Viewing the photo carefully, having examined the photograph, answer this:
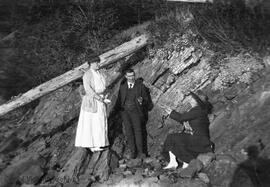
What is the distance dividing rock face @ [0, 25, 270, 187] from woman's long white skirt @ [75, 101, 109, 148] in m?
0.36

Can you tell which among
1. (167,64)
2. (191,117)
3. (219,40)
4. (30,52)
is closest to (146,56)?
(167,64)

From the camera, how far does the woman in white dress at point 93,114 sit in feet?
29.8

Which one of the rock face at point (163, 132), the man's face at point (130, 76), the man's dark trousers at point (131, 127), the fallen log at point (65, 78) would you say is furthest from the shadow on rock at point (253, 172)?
the fallen log at point (65, 78)

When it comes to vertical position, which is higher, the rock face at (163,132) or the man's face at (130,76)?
the man's face at (130,76)

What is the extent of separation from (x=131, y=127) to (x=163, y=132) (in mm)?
1253

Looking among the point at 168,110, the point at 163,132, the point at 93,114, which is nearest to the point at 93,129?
the point at 93,114

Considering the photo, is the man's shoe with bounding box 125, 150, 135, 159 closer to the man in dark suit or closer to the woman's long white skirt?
the man in dark suit

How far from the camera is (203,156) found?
8336 millimetres

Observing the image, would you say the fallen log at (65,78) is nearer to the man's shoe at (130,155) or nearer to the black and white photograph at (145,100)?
the black and white photograph at (145,100)

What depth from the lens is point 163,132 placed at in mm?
10367

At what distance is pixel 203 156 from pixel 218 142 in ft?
2.61

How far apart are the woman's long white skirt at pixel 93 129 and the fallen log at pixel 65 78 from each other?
2.21m

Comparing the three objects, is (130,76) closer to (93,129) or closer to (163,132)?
(93,129)

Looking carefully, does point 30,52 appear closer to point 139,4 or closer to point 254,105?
point 139,4
